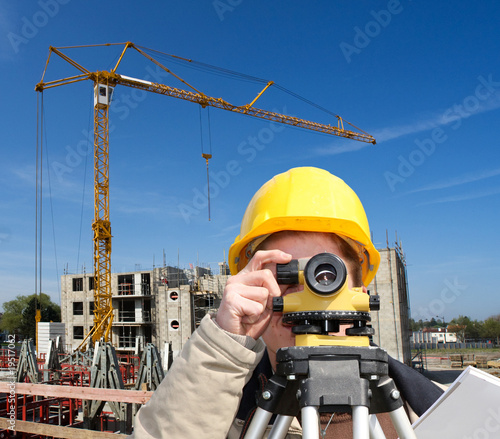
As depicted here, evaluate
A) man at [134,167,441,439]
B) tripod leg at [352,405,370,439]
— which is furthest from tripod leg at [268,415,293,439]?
tripod leg at [352,405,370,439]

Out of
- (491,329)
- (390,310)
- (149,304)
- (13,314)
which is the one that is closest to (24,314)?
(13,314)

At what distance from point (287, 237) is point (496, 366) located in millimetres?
39827

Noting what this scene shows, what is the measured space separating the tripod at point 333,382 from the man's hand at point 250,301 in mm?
222

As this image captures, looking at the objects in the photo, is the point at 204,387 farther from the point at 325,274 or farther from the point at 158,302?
the point at 158,302

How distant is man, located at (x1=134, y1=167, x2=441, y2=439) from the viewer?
54.0 inches

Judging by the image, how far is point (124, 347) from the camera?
43.1 meters

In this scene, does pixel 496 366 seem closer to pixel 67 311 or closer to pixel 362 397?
pixel 362 397

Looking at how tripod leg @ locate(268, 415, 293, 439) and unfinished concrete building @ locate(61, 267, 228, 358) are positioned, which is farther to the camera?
unfinished concrete building @ locate(61, 267, 228, 358)

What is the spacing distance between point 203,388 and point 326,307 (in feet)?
1.64

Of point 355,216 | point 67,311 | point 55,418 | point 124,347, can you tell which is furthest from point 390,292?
point 67,311

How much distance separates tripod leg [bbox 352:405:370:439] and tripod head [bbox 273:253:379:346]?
18 cm

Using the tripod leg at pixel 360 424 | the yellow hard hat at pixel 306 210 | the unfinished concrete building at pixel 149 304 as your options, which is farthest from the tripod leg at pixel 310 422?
the unfinished concrete building at pixel 149 304

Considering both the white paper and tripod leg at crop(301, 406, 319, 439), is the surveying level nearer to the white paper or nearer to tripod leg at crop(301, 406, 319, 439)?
tripod leg at crop(301, 406, 319, 439)

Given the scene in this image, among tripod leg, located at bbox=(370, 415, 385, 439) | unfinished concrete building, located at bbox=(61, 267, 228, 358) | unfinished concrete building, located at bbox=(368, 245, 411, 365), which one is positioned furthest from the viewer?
unfinished concrete building, located at bbox=(61, 267, 228, 358)
